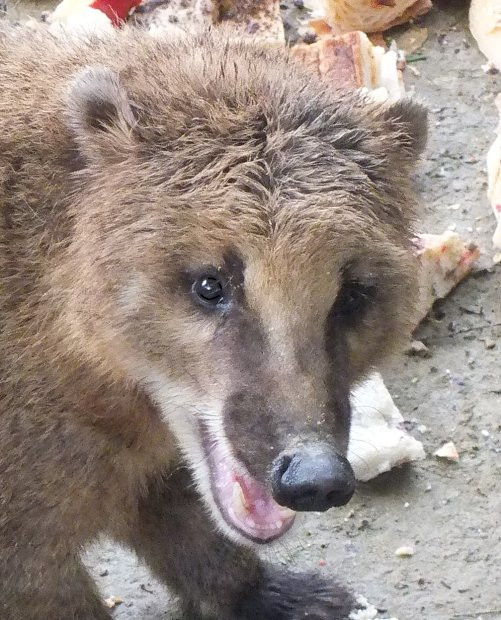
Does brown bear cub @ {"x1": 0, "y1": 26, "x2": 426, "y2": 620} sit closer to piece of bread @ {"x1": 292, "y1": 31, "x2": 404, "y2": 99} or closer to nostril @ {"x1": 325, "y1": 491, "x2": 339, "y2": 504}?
nostril @ {"x1": 325, "y1": 491, "x2": 339, "y2": 504}

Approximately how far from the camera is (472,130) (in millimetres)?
5070

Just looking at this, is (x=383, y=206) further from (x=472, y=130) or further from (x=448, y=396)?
(x=472, y=130)

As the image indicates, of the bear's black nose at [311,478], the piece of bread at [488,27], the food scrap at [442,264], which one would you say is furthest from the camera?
the piece of bread at [488,27]

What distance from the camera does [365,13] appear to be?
531 centimetres

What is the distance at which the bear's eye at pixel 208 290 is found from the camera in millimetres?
2227

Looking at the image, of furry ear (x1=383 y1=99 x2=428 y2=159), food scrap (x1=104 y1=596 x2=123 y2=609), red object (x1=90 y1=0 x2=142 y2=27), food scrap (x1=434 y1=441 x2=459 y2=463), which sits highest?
furry ear (x1=383 y1=99 x2=428 y2=159)

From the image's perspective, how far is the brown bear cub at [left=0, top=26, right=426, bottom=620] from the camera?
86.1 inches

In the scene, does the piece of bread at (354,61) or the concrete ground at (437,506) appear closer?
the concrete ground at (437,506)

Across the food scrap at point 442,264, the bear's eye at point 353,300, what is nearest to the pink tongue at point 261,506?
the bear's eye at point 353,300

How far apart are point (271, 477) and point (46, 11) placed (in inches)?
167

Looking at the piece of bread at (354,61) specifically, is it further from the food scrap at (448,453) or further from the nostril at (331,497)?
the nostril at (331,497)

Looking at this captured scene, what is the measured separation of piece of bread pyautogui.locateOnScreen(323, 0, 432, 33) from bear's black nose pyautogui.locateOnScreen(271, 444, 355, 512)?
11.9 feet

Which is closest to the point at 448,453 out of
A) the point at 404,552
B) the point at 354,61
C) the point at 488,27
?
the point at 404,552

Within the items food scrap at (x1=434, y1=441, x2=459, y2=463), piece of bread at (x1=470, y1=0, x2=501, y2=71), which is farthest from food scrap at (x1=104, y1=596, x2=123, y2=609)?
piece of bread at (x1=470, y1=0, x2=501, y2=71)
